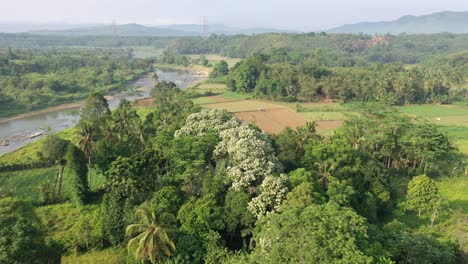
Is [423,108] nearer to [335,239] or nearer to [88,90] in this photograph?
[335,239]

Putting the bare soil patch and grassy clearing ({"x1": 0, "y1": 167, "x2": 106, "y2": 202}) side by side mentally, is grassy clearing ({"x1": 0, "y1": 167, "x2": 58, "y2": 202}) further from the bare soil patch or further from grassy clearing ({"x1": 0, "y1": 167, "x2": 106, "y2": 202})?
the bare soil patch

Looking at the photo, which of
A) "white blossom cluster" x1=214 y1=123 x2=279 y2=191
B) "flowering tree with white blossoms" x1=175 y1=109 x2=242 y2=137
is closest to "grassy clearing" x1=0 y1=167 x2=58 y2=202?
"flowering tree with white blossoms" x1=175 y1=109 x2=242 y2=137

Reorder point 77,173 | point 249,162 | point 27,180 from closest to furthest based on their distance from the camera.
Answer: point 249,162 → point 77,173 → point 27,180

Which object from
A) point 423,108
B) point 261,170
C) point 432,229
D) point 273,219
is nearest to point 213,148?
point 261,170

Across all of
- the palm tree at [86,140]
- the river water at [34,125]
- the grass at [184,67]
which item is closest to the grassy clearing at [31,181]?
the palm tree at [86,140]

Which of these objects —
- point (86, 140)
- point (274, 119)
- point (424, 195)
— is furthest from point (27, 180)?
point (274, 119)

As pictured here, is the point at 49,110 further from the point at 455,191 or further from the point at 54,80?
the point at 455,191

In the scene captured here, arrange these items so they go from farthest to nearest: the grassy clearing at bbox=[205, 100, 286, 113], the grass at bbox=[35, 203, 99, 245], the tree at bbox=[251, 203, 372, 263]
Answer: the grassy clearing at bbox=[205, 100, 286, 113]
the grass at bbox=[35, 203, 99, 245]
the tree at bbox=[251, 203, 372, 263]
